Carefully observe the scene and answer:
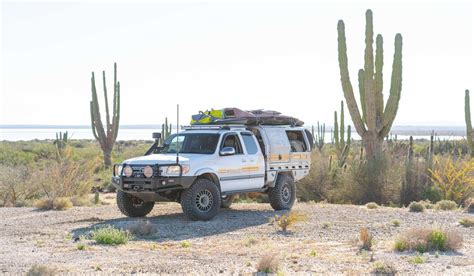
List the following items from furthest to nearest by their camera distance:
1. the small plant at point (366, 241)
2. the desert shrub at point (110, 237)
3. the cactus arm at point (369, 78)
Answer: the cactus arm at point (369, 78), the desert shrub at point (110, 237), the small plant at point (366, 241)

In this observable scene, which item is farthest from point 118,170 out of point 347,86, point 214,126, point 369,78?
point 369,78

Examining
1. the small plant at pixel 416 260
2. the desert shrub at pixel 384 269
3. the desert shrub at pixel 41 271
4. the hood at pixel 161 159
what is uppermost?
the hood at pixel 161 159

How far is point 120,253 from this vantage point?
11.9 meters

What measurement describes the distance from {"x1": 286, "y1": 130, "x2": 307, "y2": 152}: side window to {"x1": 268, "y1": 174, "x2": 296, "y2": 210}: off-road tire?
0.86 m

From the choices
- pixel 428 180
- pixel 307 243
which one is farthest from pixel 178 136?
pixel 428 180

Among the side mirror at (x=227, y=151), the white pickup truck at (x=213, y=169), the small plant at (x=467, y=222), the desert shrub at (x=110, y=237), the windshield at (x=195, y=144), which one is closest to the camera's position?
the desert shrub at (x=110, y=237)

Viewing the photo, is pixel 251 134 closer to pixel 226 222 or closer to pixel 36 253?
pixel 226 222

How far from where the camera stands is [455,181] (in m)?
21.8

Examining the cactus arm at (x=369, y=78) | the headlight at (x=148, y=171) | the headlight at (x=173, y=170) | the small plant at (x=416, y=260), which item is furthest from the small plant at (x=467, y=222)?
the cactus arm at (x=369, y=78)

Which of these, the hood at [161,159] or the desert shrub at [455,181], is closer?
the hood at [161,159]

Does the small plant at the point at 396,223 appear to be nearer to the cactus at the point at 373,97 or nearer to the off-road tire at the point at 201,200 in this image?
the off-road tire at the point at 201,200

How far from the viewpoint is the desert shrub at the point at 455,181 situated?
21.6 meters

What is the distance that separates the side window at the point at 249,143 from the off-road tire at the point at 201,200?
1709mm

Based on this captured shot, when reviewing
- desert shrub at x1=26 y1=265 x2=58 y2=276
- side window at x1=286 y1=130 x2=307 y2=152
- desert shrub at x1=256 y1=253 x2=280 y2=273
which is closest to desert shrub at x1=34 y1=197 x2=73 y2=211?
side window at x1=286 y1=130 x2=307 y2=152
